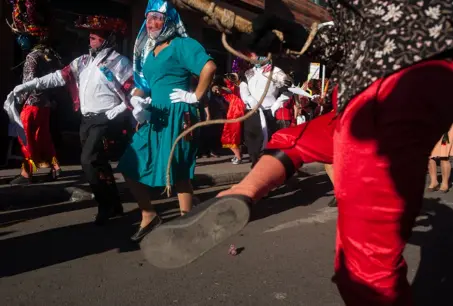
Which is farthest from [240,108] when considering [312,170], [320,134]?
[320,134]

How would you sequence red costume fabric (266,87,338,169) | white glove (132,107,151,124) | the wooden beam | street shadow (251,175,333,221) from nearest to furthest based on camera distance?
red costume fabric (266,87,338,169) < white glove (132,107,151,124) < street shadow (251,175,333,221) < the wooden beam

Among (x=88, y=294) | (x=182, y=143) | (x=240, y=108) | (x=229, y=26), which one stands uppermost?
(x=229, y=26)

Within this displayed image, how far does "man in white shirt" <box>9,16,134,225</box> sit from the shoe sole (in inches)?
119

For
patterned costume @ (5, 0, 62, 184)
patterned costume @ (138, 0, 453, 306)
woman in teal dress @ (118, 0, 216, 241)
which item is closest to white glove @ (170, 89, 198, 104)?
woman in teal dress @ (118, 0, 216, 241)

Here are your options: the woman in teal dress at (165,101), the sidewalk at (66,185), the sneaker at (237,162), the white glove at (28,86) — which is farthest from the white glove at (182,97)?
the sneaker at (237,162)

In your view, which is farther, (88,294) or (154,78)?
(154,78)

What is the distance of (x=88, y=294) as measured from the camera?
3398 millimetres

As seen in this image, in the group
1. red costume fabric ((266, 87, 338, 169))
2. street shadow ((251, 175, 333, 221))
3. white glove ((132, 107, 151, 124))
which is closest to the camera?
red costume fabric ((266, 87, 338, 169))

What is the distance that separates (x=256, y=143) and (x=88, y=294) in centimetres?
474

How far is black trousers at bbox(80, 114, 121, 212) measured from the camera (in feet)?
16.9

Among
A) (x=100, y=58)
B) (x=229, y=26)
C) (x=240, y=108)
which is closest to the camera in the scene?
(x=229, y=26)

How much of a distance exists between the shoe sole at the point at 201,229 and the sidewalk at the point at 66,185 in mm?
4503

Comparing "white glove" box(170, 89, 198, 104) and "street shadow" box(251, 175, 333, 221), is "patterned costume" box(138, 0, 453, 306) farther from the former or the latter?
"street shadow" box(251, 175, 333, 221)

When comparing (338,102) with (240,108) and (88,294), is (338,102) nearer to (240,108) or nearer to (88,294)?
(88,294)
